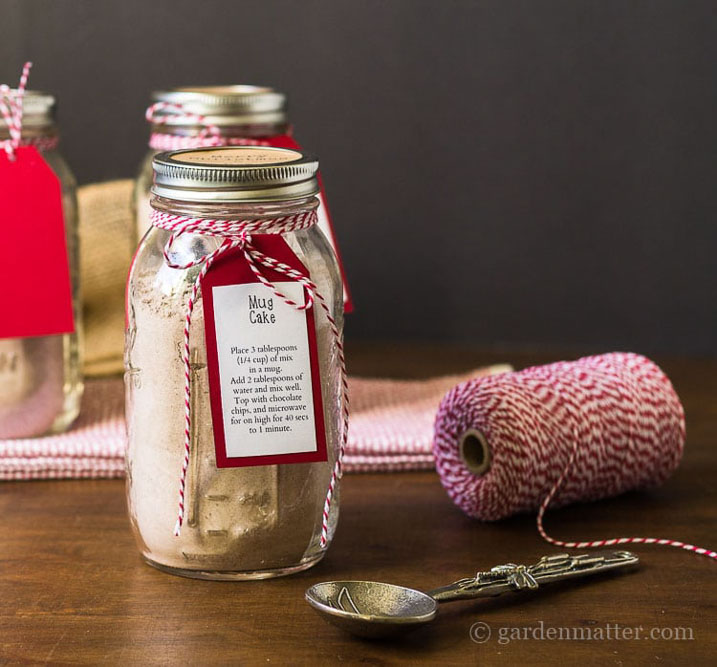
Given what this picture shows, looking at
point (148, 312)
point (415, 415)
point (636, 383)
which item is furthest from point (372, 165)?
point (148, 312)

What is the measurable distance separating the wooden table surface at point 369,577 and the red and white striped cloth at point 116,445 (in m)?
0.01

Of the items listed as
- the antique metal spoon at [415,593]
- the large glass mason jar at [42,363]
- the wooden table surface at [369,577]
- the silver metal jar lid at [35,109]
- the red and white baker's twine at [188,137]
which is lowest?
the wooden table surface at [369,577]

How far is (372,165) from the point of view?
3.98 feet

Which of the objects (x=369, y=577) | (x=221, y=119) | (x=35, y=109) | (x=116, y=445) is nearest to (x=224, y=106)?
(x=221, y=119)

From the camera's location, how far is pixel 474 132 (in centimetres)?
120

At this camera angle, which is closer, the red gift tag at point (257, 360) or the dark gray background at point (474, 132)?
the red gift tag at point (257, 360)

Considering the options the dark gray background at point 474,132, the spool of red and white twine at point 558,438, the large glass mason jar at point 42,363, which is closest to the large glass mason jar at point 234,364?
the spool of red and white twine at point 558,438

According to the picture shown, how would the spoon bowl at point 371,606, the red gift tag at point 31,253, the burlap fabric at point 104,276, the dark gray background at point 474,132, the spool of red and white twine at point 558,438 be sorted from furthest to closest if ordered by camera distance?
the dark gray background at point 474,132, the burlap fabric at point 104,276, the red gift tag at point 31,253, the spool of red and white twine at point 558,438, the spoon bowl at point 371,606

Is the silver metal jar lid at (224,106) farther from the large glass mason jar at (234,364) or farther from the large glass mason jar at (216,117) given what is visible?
the large glass mason jar at (234,364)

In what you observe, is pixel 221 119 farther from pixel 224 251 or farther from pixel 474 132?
pixel 474 132

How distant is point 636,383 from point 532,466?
0.11 m

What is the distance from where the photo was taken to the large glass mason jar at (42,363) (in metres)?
0.84

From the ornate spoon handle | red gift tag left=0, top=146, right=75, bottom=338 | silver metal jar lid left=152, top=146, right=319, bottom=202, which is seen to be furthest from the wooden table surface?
silver metal jar lid left=152, top=146, right=319, bottom=202

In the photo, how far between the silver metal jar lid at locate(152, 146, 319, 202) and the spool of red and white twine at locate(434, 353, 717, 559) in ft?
0.66
